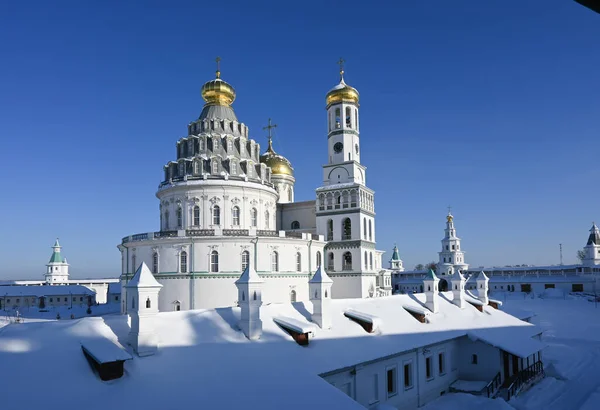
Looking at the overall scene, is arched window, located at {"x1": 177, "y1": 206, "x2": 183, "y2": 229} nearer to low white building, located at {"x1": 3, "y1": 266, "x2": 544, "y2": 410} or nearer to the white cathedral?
the white cathedral

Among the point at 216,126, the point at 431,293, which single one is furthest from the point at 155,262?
the point at 431,293

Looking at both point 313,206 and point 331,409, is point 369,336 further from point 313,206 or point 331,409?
point 313,206

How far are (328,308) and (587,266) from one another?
275 ft

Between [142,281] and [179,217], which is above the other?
[179,217]

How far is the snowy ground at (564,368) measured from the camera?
86.0 ft

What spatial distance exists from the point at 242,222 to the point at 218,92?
1424 centimetres

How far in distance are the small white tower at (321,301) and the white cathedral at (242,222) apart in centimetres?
1739

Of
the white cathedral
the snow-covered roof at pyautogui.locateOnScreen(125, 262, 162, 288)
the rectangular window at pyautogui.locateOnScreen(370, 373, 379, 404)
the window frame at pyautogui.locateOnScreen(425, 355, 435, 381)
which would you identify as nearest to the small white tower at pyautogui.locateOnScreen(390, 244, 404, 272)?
the white cathedral

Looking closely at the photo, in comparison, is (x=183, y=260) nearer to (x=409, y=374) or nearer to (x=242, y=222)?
(x=242, y=222)

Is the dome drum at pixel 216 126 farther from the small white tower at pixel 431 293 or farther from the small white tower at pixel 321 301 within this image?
the small white tower at pixel 321 301

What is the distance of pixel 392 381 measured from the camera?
2461cm

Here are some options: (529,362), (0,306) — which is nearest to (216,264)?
(529,362)

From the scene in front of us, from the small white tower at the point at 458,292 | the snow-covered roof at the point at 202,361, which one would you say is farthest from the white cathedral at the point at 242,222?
the snow-covered roof at the point at 202,361

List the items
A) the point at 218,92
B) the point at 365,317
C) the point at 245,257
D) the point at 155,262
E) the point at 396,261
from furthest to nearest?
the point at 396,261
the point at 218,92
the point at 155,262
the point at 245,257
the point at 365,317
